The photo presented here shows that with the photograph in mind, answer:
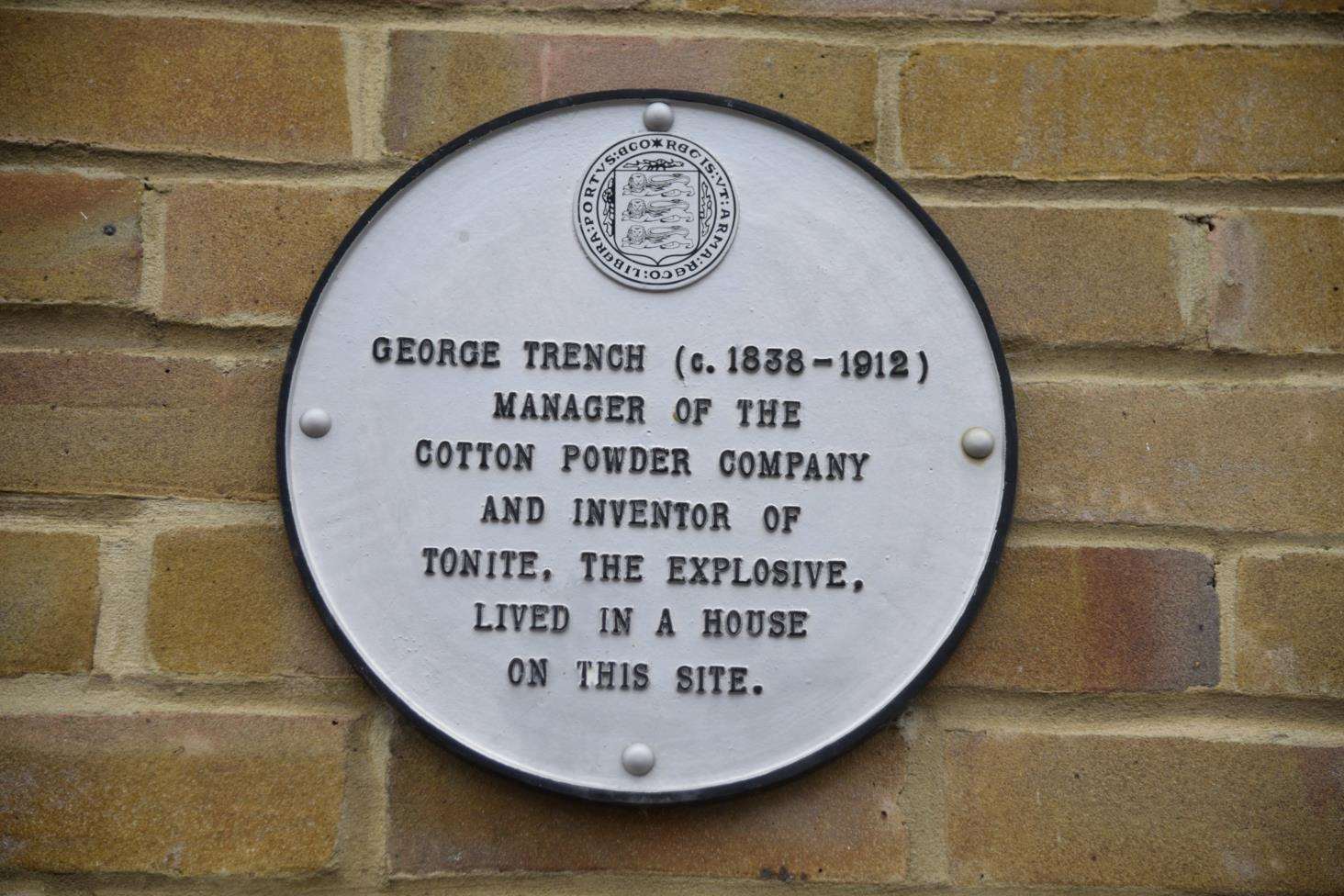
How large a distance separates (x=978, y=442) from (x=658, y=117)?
36cm

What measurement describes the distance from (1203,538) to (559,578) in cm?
51

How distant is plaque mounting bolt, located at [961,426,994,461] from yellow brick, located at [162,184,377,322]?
1.71 feet

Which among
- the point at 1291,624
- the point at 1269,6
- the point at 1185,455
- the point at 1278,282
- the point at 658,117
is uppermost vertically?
the point at 1269,6

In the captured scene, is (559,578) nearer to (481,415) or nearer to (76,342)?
(481,415)

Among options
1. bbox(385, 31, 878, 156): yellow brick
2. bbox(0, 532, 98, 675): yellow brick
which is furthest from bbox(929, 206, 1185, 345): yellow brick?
bbox(0, 532, 98, 675): yellow brick

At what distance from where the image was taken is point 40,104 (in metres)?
0.84

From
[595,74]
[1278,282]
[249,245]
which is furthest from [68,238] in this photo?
[1278,282]

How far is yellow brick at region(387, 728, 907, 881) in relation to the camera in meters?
0.77

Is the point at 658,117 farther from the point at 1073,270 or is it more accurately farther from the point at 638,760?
the point at 638,760

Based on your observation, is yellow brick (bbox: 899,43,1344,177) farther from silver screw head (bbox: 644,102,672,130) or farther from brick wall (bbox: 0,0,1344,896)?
silver screw head (bbox: 644,102,672,130)

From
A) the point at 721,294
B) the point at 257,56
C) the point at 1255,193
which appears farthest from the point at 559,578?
the point at 1255,193

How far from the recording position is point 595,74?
0.85m

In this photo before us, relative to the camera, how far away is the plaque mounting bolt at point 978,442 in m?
0.77

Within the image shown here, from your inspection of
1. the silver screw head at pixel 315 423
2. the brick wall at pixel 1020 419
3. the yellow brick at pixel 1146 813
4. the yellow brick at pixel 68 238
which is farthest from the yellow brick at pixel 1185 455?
the yellow brick at pixel 68 238
